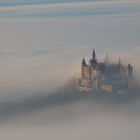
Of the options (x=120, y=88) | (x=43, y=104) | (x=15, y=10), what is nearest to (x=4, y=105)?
(x=43, y=104)

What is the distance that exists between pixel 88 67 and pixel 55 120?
1.67 metres

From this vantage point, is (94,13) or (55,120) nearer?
(55,120)

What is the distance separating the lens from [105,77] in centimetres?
1314

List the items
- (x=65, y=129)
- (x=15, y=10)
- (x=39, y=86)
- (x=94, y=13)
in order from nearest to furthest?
1. (x=65, y=129)
2. (x=39, y=86)
3. (x=94, y=13)
4. (x=15, y=10)

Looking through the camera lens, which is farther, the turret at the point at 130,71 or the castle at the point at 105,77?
the turret at the point at 130,71

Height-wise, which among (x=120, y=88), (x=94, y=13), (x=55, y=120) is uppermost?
(x=94, y=13)

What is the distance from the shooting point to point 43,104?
47.0ft

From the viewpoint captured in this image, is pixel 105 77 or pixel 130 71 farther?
pixel 130 71

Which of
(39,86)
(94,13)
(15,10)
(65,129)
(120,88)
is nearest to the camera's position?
(65,129)

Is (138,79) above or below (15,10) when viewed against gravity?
below

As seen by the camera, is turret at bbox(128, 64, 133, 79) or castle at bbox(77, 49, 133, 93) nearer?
castle at bbox(77, 49, 133, 93)

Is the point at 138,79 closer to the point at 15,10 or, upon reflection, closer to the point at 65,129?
the point at 65,129

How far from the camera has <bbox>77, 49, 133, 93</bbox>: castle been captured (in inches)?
522

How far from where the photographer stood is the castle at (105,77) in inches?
522
